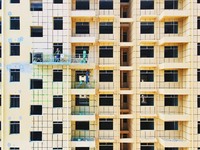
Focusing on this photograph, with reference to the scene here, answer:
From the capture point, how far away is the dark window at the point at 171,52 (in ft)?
45.4

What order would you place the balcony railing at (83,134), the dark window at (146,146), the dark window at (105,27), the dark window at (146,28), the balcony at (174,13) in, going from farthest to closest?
the dark window at (105,27)
the dark window at (146,28)
the dark window at (146,146)
the balcony railing at (83,134)
the balcony at (174,13)

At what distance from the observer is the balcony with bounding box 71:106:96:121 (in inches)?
517

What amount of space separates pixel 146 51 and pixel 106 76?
10.0 ft

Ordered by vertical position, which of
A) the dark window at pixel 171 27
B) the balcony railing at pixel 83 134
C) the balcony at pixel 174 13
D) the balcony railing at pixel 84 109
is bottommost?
the balcony railing at pixel 83 134

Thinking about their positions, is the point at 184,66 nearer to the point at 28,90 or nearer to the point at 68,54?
the point at 68,54

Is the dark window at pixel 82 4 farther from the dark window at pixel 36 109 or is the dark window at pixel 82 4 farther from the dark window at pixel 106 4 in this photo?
the dark window at pixel 36 109

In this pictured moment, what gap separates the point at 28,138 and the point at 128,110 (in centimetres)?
669

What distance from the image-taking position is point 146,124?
13.8 metres

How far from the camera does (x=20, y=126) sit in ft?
42.9

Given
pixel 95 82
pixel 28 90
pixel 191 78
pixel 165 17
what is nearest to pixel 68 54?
pixel 95 82

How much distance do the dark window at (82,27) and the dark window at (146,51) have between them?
371 centimetres

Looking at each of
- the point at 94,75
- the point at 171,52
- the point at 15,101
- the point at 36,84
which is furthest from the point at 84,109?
the point at 171,52

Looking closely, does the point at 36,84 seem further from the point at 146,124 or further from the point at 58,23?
the point at 146,124

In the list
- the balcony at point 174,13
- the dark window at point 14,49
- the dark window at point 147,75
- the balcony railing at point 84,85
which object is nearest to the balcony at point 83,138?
the balcony railing at point 84,85
